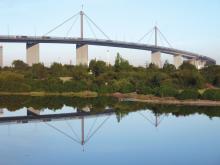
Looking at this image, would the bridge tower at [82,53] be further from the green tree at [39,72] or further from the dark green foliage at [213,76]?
the dark green foliage at [213,76]

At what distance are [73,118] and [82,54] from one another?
22.7 meters

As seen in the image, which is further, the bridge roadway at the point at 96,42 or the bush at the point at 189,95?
the bridge roadway at the point at 96,42

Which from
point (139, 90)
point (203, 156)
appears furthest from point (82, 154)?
point (139, 90)

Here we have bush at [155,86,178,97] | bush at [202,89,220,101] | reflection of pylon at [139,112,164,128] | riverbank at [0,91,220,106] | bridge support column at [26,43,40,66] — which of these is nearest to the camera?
reflection of pylon at [139,112,164,128]

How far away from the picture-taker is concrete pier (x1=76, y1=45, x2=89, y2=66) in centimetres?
3681

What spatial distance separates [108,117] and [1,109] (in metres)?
4.47

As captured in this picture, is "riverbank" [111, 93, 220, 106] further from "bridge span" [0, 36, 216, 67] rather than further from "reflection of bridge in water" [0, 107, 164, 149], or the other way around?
"bridge span" [0, 36, 216, 67]

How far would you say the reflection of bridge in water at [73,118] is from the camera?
11688 mm

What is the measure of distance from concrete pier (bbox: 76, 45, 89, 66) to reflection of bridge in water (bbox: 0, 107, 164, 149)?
64.9ft

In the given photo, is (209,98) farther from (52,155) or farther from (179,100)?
(52,155)

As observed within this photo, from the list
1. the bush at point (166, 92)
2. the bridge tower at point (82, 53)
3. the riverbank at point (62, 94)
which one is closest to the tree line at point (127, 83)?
the bush at point (166, 92)

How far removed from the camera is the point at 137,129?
12.5m

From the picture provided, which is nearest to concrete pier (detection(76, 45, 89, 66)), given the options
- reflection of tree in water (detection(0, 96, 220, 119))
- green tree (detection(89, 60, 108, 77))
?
green tree (detection(89, 60, 108, 77))

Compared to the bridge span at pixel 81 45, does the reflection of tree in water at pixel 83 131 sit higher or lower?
lower
